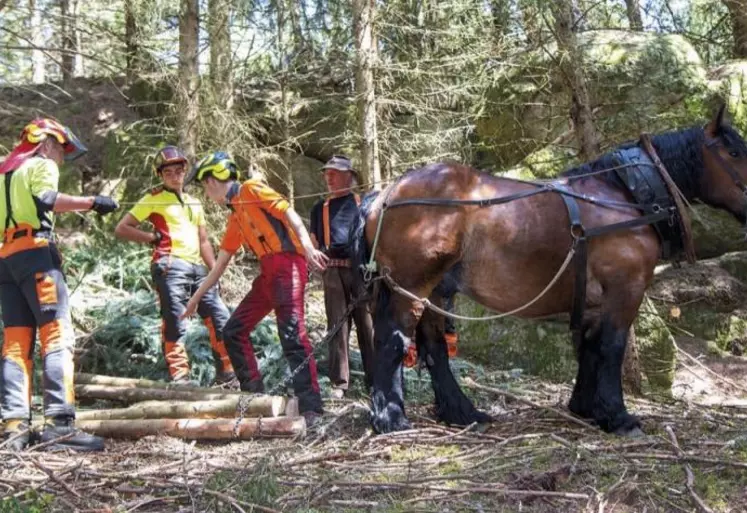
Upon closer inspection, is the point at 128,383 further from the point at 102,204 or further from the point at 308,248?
the point at 308,248

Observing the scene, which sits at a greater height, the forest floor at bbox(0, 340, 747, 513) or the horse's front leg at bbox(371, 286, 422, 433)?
the horse's front leg at bbox(371, 286, 422, 433)

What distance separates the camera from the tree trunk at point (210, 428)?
17.2 ft

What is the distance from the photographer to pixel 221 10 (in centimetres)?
1079

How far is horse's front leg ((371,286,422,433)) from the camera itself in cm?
521

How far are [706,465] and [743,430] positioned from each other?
34.2 inches

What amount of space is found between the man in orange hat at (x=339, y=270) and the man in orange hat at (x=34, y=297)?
215 cm

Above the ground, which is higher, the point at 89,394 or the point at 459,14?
the point at 459,14

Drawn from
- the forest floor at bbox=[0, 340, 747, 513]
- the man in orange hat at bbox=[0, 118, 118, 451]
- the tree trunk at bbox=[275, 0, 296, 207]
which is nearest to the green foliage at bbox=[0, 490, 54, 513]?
the forest floor at bbox=[0, 340, 747, 513]

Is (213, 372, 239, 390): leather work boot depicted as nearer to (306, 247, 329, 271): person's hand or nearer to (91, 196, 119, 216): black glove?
(306, 247, 329, 271): person's hand

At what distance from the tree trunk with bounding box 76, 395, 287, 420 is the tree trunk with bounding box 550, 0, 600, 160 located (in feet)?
11.4

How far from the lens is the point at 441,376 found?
5.59m

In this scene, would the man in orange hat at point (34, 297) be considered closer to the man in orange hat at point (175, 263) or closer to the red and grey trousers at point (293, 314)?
the red and grey trousers at point (293, 314)

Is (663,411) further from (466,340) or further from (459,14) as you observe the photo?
(459,14)

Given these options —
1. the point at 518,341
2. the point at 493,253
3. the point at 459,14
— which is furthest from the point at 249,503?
the point at 459,14
